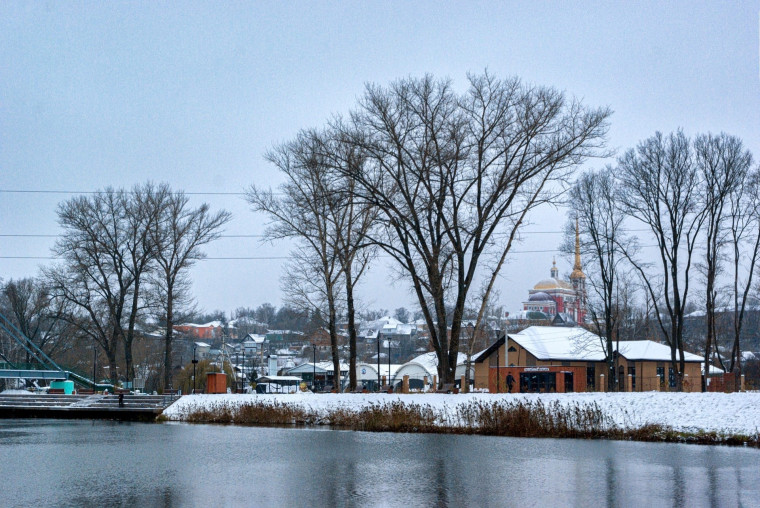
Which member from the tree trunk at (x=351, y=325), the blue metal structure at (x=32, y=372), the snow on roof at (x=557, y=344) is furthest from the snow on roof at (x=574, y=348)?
the blue metal structure at (x=32, y=372)

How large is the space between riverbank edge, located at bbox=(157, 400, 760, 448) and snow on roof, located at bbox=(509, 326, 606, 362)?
107 ft

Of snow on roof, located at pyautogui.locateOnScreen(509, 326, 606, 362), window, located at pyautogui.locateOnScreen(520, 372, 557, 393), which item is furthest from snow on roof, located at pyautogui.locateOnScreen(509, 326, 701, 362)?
window, located at pyautogui.locateOnScreen(520, 372, 557, 393)

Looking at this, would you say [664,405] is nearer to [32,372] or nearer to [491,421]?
[491,421]

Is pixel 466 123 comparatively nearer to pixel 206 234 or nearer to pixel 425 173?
pixel 425 173

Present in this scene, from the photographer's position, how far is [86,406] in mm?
44312

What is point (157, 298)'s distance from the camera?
178 ft

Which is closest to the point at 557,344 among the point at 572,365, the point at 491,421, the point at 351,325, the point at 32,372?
the point at 572,365

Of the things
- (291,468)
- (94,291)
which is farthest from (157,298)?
(291,468)

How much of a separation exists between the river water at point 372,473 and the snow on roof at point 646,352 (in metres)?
42.9

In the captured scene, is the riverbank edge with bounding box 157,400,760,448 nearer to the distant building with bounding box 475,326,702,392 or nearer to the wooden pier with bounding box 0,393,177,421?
the wooden pier with bounding box 0,393,177,421

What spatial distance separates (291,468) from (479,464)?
3883 mm

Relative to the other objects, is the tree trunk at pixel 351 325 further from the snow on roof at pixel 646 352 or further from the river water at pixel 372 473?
the snow on roof at pixel 646 352

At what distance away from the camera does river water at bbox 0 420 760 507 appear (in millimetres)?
12188

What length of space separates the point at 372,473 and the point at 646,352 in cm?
5445
